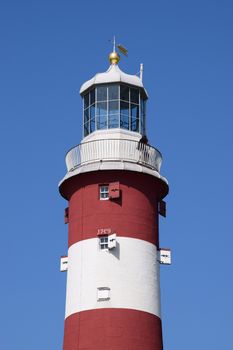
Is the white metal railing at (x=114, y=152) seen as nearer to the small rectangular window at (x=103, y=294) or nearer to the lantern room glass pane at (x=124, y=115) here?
the lantern room glass pane at (x=124, y=115)

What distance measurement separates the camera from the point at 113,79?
137 feet

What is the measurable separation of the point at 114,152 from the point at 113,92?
3.34 metres

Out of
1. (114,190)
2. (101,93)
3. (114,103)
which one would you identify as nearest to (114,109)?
(114,103)

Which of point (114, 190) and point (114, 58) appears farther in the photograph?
point (114, 58)

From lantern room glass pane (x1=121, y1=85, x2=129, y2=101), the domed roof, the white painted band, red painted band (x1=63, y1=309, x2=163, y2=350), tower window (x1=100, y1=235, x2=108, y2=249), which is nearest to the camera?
red painted band (x1=63, y1=309, x2=163, y2=350)

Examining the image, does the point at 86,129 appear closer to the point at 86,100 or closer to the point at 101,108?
the point at 101,108

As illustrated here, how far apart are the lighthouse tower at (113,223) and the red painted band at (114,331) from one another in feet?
0.13

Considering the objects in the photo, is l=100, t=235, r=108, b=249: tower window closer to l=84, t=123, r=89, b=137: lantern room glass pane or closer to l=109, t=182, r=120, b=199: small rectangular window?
l=109, t=182, r=120, b=199: small rectangular window

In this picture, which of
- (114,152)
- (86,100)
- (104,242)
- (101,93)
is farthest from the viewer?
(86,100)

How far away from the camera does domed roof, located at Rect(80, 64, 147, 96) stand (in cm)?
4191

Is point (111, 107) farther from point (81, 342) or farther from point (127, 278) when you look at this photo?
point (81, 342)

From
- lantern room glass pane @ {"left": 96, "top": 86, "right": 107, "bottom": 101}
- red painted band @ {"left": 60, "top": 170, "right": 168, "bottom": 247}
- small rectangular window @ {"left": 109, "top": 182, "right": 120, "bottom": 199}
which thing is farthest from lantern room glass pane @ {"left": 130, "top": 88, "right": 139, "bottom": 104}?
Answer: small rectangular window @ {"left": 109, "top": 182, "right": 120, "bottom": 199}

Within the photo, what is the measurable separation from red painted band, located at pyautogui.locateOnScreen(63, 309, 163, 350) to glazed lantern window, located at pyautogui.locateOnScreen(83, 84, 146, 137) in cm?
882

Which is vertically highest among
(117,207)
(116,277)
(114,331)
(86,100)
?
(86,100)
